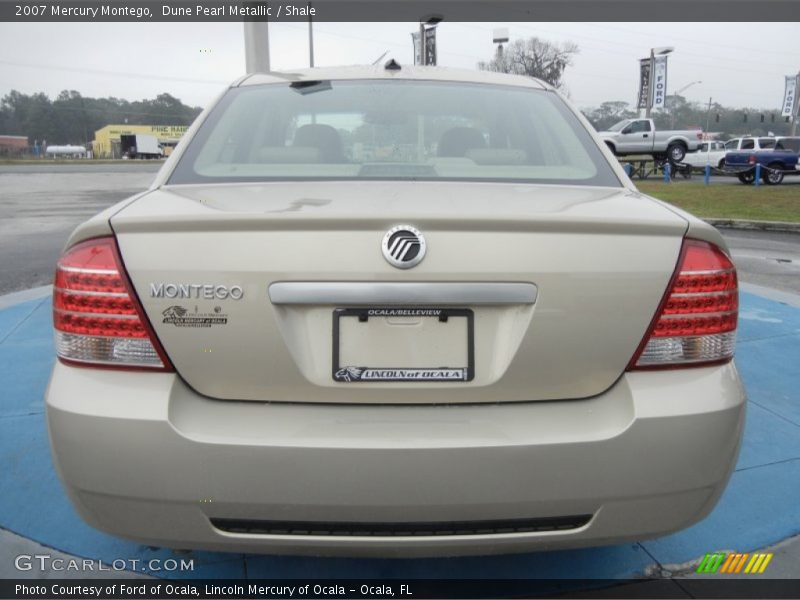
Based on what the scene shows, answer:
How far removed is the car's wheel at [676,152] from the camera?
1276 inches

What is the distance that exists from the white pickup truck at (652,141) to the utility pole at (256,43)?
957 inches

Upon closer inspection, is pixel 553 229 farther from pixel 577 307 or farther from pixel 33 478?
pixel 33 478

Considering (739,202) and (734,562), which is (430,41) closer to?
(739,202)

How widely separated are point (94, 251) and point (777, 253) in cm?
982

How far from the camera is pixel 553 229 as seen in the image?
5.71 ft

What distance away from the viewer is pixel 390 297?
166 centimetres

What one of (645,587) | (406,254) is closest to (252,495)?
(406,254)

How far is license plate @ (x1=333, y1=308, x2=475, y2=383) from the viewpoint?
Result: 169cm

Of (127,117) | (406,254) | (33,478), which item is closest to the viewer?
(406,254)

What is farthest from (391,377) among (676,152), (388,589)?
(676,152)

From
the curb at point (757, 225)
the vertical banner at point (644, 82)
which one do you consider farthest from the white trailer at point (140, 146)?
the curb at point (757, 225)

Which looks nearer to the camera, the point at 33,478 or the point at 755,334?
the point at 33,478

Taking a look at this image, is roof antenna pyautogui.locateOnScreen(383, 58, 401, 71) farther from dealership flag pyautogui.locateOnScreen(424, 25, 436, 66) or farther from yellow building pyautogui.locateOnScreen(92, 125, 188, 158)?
yellow building pyautogui.locateOnScreen(92, 125, 188, 158)

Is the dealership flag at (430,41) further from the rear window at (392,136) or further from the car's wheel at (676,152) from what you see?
the rear window at (392,136)
